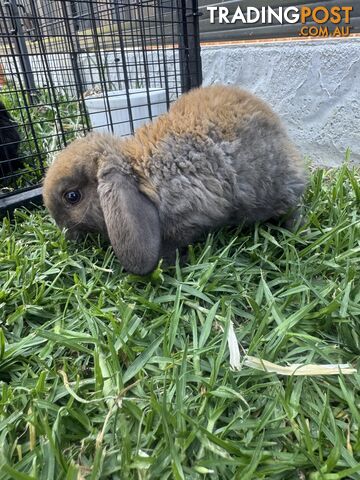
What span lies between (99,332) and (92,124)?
2288mm

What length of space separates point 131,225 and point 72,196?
37 centimetres

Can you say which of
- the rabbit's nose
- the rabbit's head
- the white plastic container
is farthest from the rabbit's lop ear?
the white plastic container

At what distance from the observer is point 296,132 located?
118 inches

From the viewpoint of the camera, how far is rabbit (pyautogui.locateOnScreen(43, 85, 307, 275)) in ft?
4.95

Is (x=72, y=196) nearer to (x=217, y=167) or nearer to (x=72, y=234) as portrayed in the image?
(x=72, y=234)

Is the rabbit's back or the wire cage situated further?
the wire cage

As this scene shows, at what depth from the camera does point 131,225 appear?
4.56 ft

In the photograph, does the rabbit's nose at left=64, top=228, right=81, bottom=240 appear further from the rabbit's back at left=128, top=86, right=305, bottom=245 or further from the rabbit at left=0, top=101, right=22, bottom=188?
the rabbit at left=0, top=101, right=22, bottom=188

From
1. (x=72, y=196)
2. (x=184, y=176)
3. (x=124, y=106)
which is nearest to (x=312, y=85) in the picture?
(x=124, y=106)

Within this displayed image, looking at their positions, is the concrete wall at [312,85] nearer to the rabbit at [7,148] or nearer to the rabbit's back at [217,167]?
the rabbit's back at [217,167]

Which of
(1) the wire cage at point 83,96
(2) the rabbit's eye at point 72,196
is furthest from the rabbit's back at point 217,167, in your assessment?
(1) the wire cage at point 83,96

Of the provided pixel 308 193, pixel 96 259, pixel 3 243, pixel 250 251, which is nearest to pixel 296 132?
pixel 308 193

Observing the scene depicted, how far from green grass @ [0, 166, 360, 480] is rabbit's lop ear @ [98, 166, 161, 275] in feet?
0.34

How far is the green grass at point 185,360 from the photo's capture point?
867mm
